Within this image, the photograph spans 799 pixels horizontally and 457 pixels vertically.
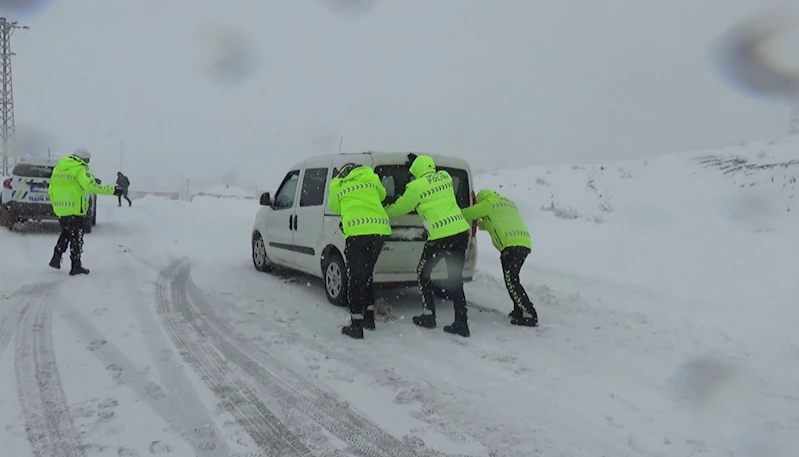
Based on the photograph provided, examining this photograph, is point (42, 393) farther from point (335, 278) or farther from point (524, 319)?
point (524, 319)

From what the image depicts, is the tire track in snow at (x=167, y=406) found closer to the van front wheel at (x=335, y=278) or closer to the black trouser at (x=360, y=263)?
the black trouser at (x=360, y=263)

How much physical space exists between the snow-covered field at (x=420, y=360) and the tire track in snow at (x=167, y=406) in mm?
14

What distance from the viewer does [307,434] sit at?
10.6 feet

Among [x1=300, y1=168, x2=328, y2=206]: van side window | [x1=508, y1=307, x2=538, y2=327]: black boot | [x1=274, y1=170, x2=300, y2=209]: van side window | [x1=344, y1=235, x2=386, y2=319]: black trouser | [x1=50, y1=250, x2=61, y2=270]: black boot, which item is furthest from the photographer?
[x1=50, y1=250, x2=61, y2=270]: black boot

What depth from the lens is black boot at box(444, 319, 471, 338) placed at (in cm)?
537

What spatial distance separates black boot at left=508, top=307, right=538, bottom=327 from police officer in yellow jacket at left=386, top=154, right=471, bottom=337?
2.41 ft

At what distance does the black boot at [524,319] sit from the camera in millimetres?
5812

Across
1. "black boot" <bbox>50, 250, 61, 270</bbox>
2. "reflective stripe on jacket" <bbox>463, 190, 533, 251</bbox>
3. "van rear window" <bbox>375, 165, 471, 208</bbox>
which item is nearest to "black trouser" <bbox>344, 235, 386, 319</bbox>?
"van rear window" <bbox>375, 165, 471, 208</bbox>

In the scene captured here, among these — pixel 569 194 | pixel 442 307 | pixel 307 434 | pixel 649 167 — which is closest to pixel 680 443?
pixel 307 434

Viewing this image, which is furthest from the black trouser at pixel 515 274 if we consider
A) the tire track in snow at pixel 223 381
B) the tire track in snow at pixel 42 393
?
the tire track in snow at pixel 42 393

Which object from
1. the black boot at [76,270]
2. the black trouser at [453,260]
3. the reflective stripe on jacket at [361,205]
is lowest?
the black boot at [76,270]

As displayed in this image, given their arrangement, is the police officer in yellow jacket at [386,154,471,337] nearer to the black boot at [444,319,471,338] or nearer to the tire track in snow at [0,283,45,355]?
the black boot at [444,319,471,338]

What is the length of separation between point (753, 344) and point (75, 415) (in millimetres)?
5796

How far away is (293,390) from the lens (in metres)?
3.89
